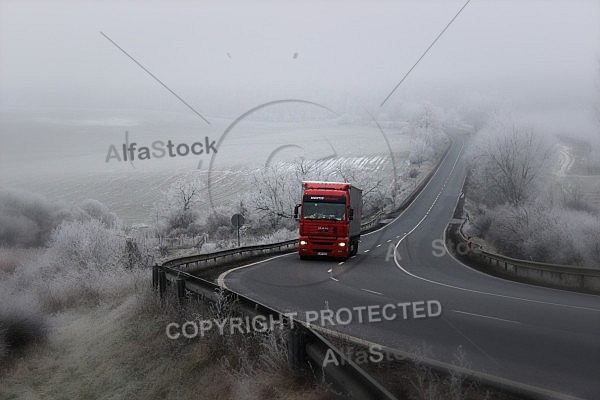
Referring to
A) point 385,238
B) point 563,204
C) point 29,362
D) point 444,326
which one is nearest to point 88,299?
point 29,362

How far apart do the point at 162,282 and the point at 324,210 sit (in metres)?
16.4

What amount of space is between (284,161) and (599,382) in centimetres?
8909

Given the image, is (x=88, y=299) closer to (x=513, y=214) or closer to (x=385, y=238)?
(x=385, y=238)

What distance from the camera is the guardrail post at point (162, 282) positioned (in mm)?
15181

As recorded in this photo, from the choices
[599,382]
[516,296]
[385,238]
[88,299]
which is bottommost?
[385,238]

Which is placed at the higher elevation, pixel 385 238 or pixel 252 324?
pixel 252 324

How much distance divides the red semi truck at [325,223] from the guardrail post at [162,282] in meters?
15.3

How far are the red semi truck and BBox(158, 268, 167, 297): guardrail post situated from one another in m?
15.3

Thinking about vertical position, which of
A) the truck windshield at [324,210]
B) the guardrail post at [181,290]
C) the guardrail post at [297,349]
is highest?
the guardrail post at [297,349]

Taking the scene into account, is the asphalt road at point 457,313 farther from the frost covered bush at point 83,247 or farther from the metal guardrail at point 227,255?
the frost covered bush at point 83,247

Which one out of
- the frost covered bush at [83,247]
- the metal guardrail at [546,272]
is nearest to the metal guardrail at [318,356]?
the metal guardrail at [546,272]

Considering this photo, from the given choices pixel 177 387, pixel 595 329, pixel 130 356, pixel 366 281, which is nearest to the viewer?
pixel 177 387

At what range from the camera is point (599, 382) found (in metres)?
7.73

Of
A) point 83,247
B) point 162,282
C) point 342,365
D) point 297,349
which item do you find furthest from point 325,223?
point 342,365
